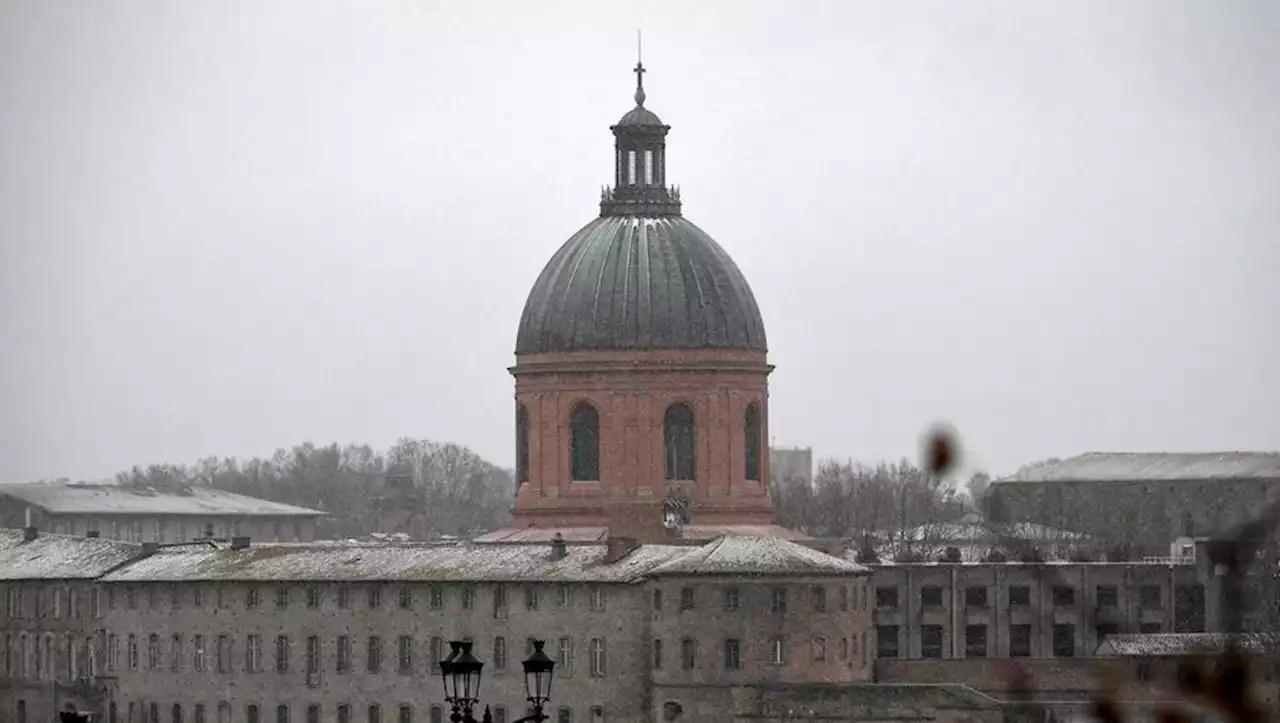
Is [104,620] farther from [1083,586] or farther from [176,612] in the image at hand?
[1083,586]

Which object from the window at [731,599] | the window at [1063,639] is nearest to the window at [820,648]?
the window at [731,599]

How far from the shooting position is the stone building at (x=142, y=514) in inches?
6043

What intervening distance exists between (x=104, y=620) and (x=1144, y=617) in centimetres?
3098

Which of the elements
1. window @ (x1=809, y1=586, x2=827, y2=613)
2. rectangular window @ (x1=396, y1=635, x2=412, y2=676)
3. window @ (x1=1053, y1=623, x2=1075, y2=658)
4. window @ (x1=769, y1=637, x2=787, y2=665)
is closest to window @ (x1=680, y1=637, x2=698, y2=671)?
window @ (x1=769, y1=637, x2=787, y2=665)

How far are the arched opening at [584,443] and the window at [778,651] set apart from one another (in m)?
13.0

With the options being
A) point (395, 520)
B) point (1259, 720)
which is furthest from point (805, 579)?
point (395, 520)

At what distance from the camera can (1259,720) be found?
48.0 ft

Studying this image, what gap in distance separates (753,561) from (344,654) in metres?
12.2

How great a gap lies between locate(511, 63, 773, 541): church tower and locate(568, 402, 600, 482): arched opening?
0.04 metres

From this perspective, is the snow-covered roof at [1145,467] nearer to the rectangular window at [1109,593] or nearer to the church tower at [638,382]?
the rectangular window at [1109,593]

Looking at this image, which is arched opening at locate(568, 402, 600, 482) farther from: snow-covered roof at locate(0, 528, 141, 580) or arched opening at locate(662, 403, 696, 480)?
snow-covered roof at locate(0, 528, 141, 580)

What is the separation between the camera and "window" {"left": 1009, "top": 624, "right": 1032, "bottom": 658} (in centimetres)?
10350

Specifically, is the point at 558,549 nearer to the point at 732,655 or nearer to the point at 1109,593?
the point at 732,655

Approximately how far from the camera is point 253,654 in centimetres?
8844
